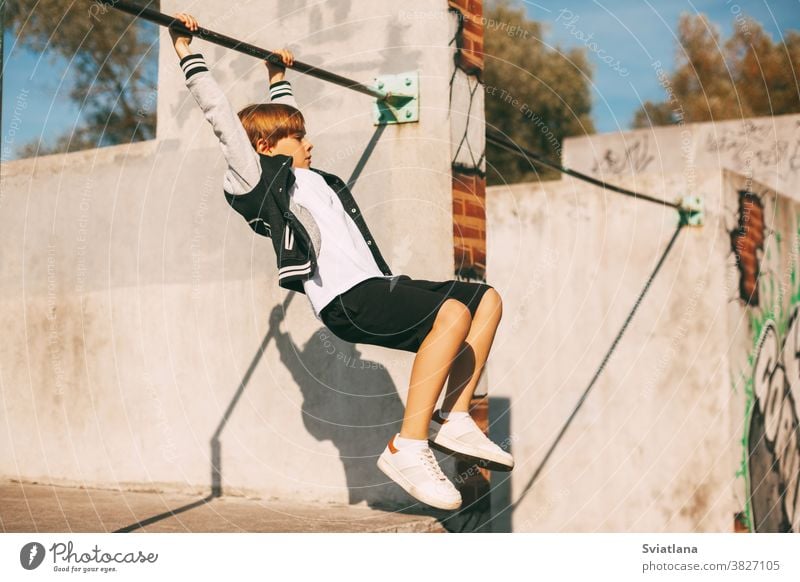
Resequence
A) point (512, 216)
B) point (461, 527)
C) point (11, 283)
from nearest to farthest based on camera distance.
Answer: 1. point (461, 527)
2. point (11, 283)
3. point (512, 216)

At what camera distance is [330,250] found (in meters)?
3.82

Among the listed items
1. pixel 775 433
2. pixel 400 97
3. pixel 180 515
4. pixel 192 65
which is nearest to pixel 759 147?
pixel 775 433

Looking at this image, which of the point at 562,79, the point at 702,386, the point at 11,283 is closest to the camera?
the point at 11,283

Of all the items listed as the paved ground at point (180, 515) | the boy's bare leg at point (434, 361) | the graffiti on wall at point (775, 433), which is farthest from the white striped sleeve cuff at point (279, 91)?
the graffiti on wall at point (775, 433)

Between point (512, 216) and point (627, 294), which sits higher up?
point (512, 216)

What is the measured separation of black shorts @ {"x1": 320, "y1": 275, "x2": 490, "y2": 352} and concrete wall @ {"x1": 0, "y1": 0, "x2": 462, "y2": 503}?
1.10 metres

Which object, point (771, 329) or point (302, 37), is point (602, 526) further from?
point (302, 37)

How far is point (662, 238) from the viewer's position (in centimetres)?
743

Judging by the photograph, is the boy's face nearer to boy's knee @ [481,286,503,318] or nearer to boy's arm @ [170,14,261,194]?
boy's arm @ [170,14,261,194]

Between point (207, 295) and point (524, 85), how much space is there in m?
20.7

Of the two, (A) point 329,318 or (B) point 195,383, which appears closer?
(A) point 329,318

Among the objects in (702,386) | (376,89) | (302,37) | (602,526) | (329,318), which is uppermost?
(302,37)
